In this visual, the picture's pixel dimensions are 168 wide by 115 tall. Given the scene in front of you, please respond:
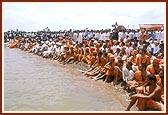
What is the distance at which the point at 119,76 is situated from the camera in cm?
1041

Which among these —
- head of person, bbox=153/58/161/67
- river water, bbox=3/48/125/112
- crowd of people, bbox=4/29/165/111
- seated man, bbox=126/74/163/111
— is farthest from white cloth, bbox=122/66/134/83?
seated man, bbox=126/74/163/111

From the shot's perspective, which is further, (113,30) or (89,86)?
(113,30)

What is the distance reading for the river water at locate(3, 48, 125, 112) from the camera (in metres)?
8.81

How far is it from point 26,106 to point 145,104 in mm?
3027

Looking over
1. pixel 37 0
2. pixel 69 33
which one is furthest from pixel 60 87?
pixel 69 33

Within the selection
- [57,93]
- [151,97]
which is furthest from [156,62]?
[57,93]

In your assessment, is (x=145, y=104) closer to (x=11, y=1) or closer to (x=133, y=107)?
(x=133, y=107)

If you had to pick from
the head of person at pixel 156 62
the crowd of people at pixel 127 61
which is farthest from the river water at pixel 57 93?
the head of person at pixel 156 62

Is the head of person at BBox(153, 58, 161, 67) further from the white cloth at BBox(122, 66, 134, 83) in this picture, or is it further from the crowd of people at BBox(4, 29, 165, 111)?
the white cloth at BBox(122, 66, 134, 83)

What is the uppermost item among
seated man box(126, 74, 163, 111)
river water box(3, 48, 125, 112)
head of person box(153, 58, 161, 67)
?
head of person box(153, 58, 161, 67)

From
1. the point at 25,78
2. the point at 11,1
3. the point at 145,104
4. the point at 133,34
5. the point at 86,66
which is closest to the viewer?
the point at 11,1

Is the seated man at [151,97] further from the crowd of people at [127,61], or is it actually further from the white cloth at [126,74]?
the white cloth at [126,74]

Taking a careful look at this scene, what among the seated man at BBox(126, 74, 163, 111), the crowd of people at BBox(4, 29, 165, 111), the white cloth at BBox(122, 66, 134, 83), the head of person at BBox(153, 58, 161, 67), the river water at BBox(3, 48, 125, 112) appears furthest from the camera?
the white cloth at BBox(122, 66, 134, 83)

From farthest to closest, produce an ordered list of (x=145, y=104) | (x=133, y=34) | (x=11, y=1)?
(x=133, y=34)
(x=145, y=104)
(x=11, y=1)
